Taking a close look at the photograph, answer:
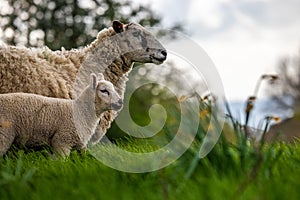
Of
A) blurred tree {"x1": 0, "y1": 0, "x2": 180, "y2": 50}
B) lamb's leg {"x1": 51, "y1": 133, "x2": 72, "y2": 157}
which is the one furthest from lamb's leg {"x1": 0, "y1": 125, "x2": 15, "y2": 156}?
blurred tree {"x1": 0, "y1": 0, "x2": 180, "y2": 50}

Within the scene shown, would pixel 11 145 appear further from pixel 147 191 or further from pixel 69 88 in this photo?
pixel 147 191

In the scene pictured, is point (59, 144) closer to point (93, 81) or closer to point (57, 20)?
point (93, 81)

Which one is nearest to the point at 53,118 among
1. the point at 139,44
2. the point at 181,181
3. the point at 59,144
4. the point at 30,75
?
the point at 59,144

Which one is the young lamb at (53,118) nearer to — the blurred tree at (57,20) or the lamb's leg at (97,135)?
the lamb's leg at (97,135)

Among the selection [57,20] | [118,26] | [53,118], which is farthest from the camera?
[57,20]

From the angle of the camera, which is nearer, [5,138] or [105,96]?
[5,138]

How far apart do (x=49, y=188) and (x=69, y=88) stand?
2.72 m

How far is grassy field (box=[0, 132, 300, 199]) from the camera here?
3.33 metres

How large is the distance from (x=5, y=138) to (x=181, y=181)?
2.03 metres

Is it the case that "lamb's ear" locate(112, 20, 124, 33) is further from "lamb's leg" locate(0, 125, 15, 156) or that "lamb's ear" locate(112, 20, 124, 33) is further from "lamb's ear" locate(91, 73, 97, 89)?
"lamb's leg" locate(0, 125, 15, 156)

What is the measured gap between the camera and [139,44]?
6.40 meters

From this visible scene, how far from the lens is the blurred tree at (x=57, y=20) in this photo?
54.6 feet

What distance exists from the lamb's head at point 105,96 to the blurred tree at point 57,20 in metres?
11.2

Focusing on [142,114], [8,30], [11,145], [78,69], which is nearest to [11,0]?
[8,30]
